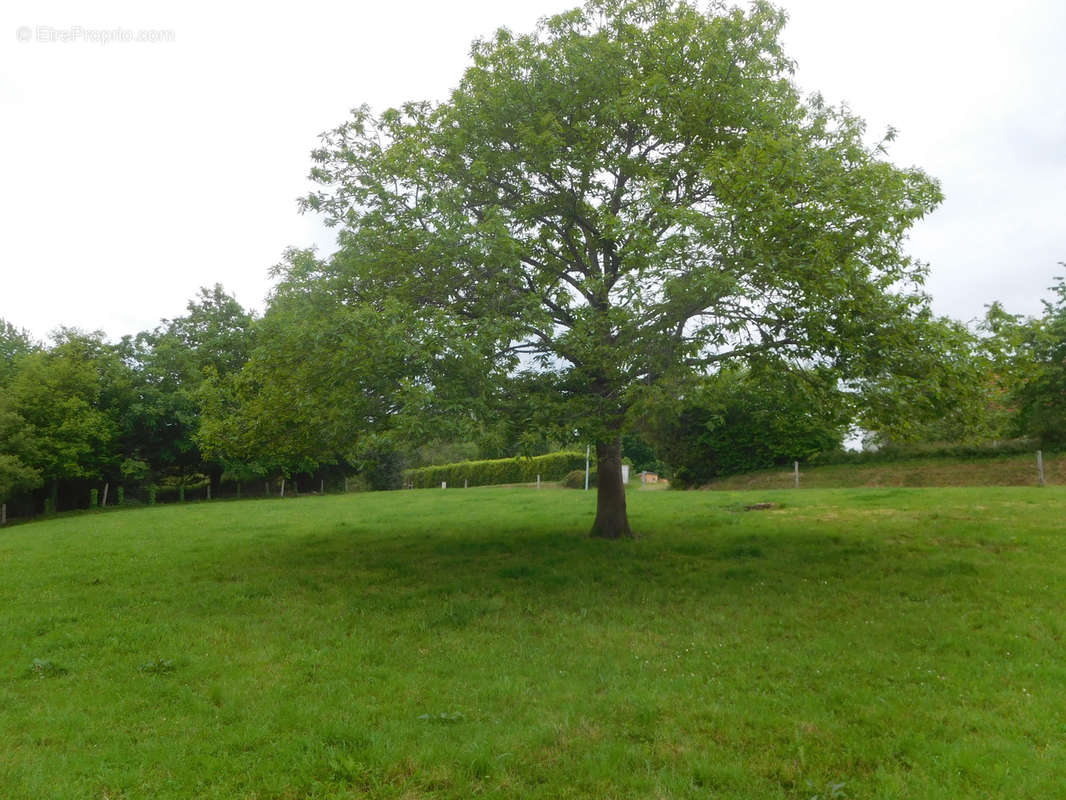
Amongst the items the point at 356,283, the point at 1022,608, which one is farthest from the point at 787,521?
the point at 356,283

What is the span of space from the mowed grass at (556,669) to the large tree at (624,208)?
3.94m

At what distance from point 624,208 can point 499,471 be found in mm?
41879

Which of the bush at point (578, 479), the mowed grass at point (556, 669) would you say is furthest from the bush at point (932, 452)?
the mowed grass at point (556, 669)

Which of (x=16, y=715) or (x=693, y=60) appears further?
(x=693, y=60)

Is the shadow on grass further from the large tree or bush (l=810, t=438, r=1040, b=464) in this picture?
bush (l=810, t=438, r=1040, b=464)

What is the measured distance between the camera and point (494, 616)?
10.6 meters

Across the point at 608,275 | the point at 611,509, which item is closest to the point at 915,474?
the point at 611,509

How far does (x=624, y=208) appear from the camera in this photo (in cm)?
1493

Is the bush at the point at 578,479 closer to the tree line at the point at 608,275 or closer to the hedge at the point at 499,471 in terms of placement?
the hedge at the point at 499,471

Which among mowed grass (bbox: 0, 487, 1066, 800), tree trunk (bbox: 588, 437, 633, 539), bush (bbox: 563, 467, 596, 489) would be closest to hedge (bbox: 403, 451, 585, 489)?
bush (bbox: 563, 467, 596, 489)

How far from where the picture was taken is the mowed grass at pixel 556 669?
5730 mm

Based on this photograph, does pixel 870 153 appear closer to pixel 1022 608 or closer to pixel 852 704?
pixel 1022 608

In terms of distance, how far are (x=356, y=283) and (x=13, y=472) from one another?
32407mm

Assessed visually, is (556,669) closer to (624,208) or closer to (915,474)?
(624,208)
